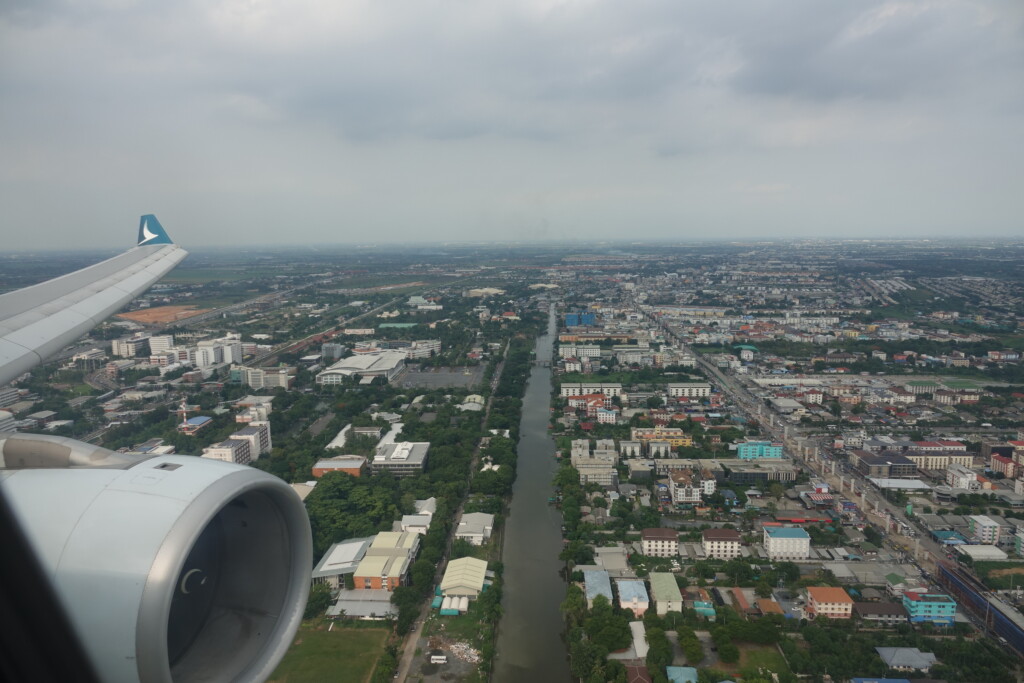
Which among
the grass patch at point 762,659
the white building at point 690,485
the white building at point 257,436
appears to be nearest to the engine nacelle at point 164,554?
the grass patch at point 762,659

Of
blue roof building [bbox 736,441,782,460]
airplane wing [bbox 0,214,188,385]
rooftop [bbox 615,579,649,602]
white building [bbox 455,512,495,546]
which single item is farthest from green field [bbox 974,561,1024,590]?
airplane wing [bbox 0,214,188,385]

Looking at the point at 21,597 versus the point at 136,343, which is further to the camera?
the point at 136,343

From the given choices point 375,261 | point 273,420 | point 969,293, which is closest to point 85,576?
point 273,420

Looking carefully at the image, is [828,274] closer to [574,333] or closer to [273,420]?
[574,333]

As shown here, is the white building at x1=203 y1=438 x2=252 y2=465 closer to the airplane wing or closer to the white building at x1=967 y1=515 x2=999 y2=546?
the airplane wing

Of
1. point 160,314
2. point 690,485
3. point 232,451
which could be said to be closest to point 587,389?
point 690,485

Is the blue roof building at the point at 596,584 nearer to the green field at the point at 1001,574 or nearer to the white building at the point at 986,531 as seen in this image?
the green field at the point at 1001,574
